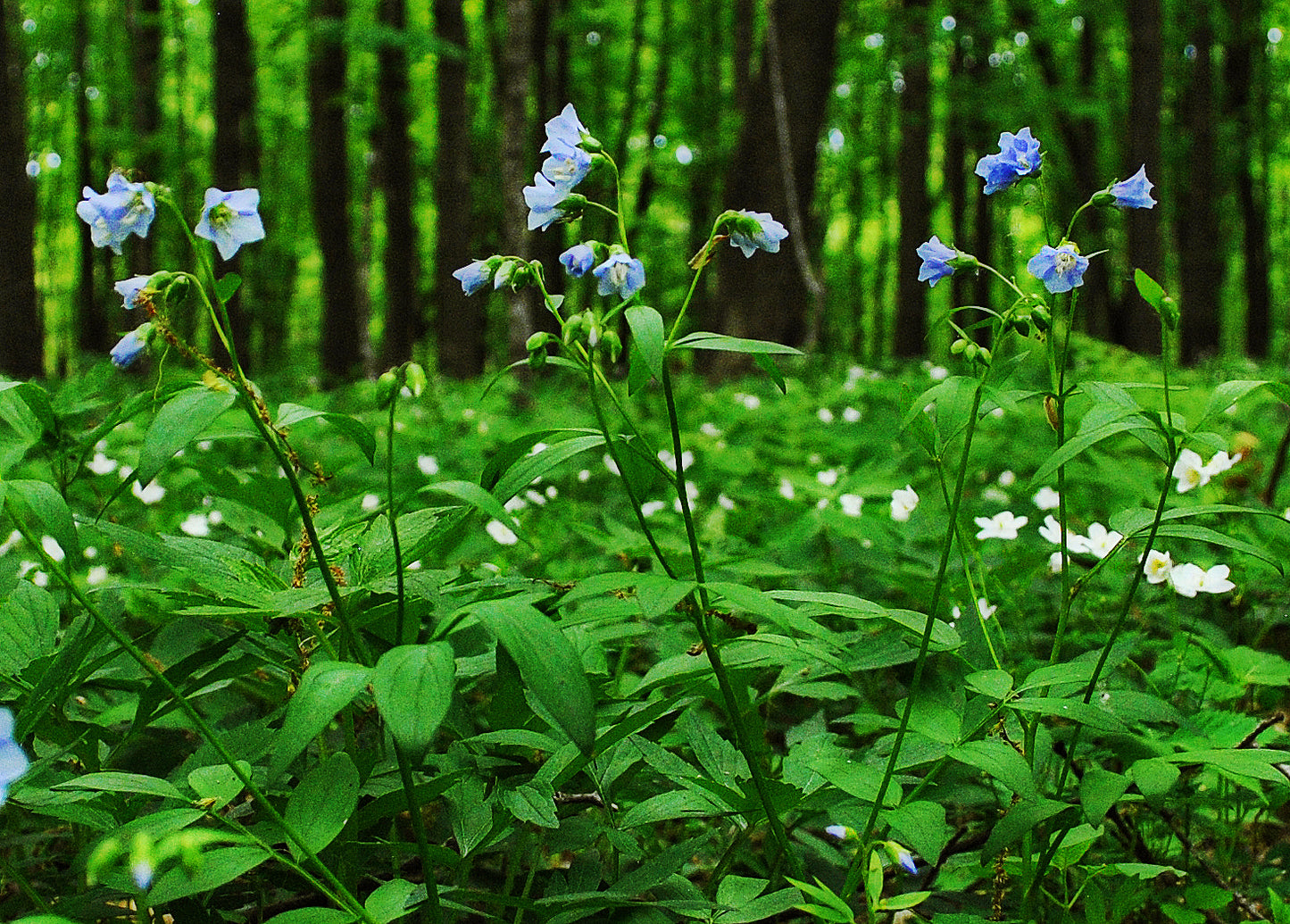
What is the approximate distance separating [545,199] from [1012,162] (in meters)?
0.58

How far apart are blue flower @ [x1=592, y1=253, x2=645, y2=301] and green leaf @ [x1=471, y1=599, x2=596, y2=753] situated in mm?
427

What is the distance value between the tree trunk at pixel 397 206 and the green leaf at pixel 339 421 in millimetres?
10530

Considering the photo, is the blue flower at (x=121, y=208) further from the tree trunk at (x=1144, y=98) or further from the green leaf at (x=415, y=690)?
the tree trunk at (x=1144, y=98)

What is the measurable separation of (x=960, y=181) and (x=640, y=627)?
14.8 meters

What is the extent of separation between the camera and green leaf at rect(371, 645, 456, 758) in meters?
0.91

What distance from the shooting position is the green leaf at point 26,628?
1417mm

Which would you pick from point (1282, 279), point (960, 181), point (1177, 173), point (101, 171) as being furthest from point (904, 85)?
point (1282, 279)

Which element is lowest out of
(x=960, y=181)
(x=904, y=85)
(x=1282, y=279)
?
(x=1282, y=279)

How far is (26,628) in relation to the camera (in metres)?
1.47

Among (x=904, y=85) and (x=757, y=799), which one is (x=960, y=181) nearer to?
(x=904, y=85)

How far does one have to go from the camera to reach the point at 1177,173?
16109 mm

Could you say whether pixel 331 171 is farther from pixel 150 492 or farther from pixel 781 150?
pixel 150 492

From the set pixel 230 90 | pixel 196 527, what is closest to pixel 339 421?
pixel 196 527

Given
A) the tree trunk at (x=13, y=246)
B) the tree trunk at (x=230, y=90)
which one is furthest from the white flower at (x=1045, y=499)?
the tree trunk at (x=230, y=90)
